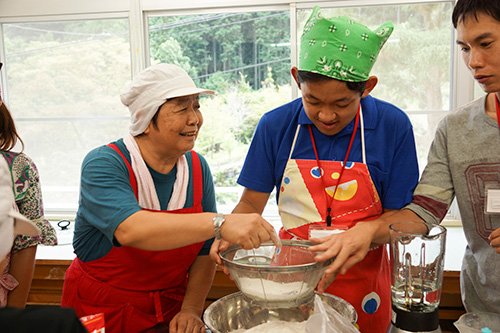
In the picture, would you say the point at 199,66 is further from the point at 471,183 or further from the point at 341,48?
the point at 471,183

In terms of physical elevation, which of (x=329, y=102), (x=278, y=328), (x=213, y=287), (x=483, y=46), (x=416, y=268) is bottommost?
(x=213, y=287)

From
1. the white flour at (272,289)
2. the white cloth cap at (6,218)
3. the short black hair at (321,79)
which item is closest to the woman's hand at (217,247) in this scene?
the white flour at (272,289)

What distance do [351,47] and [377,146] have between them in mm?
332

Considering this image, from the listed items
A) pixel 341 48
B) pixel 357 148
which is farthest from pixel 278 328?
pixel 341 48

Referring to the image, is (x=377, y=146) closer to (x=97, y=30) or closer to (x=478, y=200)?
(x=478, y=200)

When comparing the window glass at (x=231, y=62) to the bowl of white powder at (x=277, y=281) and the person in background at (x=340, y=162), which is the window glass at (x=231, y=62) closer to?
the person in background at (x=340, y=162)

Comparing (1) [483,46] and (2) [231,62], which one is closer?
(1) [483,46]

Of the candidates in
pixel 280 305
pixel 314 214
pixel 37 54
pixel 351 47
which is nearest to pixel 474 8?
pixel 351 47

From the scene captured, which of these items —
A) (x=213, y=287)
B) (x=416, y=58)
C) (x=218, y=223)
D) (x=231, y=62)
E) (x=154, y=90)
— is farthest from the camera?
(x=231, y=62)

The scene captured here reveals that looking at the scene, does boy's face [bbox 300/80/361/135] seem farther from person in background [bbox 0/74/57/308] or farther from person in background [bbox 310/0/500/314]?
person in background [bbox 0/74/57/308]

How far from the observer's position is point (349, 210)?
151 cm

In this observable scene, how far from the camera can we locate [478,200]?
4.75 feet

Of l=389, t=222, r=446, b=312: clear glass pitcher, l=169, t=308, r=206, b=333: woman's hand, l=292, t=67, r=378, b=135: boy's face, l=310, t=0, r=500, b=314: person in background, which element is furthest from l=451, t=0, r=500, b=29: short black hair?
l=169, t=308, r=206, b=333: woman's hand

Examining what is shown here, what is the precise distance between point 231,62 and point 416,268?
2.19 meters
